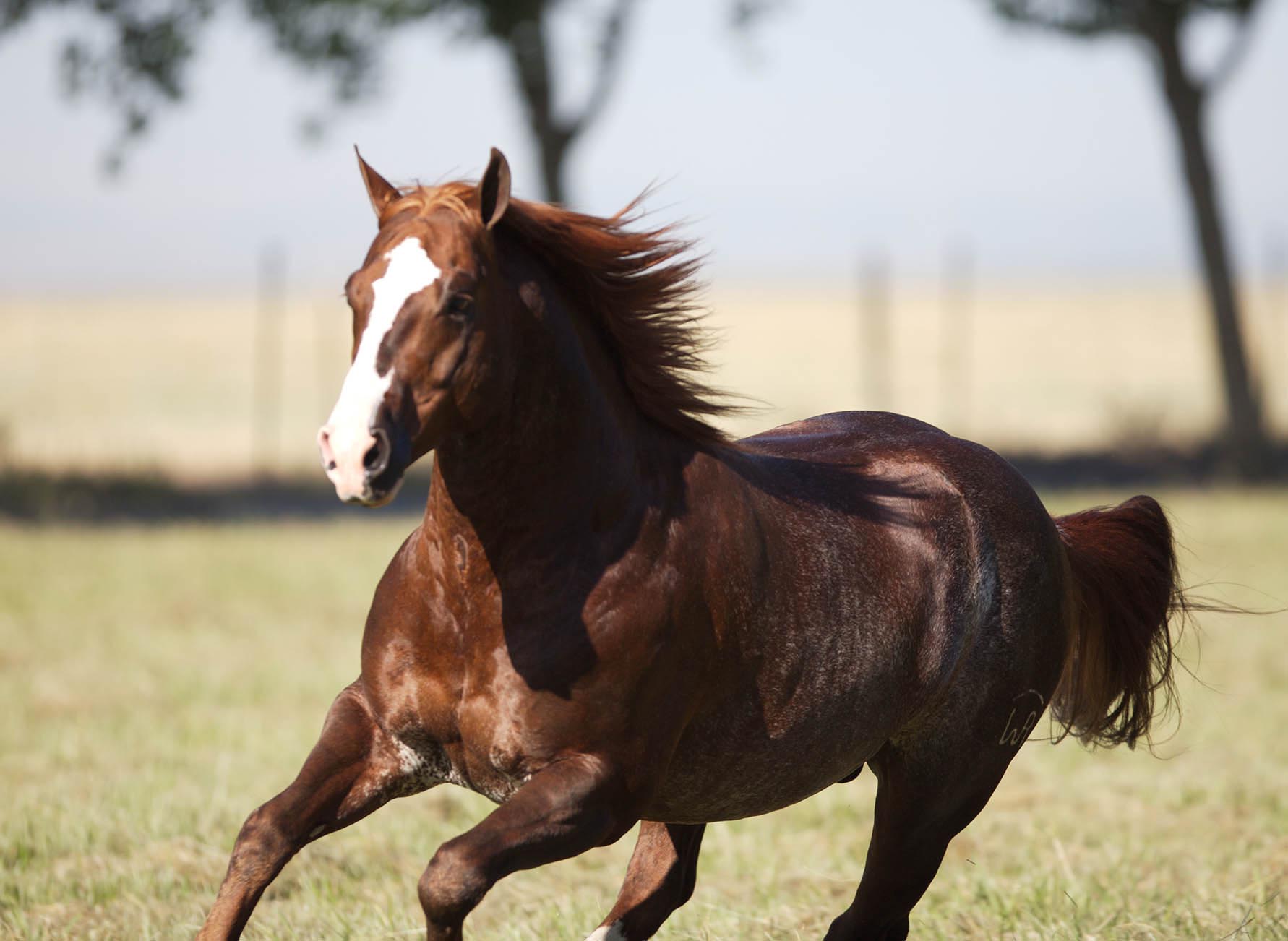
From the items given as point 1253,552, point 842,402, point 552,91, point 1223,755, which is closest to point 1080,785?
point 1223,755

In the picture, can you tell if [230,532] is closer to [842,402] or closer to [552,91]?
[552,91]

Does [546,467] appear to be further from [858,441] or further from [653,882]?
[653,882]

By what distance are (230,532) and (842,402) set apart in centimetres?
1445

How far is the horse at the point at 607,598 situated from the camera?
2.76 meters

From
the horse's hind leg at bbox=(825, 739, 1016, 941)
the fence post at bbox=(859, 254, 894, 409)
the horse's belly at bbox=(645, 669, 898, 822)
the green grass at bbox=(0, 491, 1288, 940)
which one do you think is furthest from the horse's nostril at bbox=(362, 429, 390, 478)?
the fence post at bbox=(859, 254, 894, 409)

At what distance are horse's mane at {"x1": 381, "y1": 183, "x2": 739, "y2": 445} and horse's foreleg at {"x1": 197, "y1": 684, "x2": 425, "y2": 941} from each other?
2.95 ft

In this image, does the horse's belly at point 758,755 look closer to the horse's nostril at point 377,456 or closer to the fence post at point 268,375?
the horse's nostril at point 377,456

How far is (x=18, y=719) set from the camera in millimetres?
7098

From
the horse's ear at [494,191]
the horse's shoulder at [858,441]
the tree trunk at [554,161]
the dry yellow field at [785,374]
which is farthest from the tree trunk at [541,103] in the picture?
the horse's ear at [494,191]

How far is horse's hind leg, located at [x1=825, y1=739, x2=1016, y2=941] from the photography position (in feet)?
11.9

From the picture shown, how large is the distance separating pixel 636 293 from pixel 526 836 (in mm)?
1156

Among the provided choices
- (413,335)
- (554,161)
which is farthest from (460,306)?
(554,161)

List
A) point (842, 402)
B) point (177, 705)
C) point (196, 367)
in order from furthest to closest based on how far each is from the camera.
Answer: point (196, 367) < point (842, 402) < point (177, 705)

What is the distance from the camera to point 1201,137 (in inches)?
611
